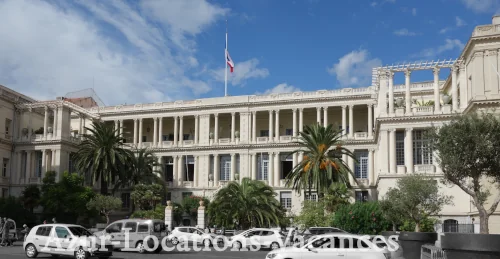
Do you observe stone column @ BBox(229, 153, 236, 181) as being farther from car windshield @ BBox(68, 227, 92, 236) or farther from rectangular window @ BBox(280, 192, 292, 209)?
car windshield @ BBox(68, 227, 92, 236)

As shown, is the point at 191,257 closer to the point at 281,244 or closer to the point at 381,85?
the point at 281,244

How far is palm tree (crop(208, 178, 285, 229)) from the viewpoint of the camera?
142ft

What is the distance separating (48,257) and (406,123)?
107ft

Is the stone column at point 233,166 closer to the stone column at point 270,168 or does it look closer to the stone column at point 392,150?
the stone column at point 270,168

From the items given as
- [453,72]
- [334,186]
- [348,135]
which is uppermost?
[453,72]

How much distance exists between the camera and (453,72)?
46594 mm

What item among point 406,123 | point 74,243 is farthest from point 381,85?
point 74,243

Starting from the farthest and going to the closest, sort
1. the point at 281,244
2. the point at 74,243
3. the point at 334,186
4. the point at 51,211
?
the point at 51,211 < the point at 334,186 < the point at 281,244 < the point at 74,243

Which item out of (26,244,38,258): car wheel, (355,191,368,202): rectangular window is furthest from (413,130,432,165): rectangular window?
(26,244,38,258): car wheel

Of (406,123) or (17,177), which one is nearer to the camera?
(406,123)

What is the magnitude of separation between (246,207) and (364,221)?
942cm

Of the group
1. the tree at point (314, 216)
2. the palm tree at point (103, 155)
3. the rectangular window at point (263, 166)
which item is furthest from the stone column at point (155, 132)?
the tree at point (314, 216)

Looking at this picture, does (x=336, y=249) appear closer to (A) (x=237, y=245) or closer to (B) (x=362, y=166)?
(A) (x=237, y=245)

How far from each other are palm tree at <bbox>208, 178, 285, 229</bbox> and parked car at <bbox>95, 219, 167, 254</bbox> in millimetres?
14452
